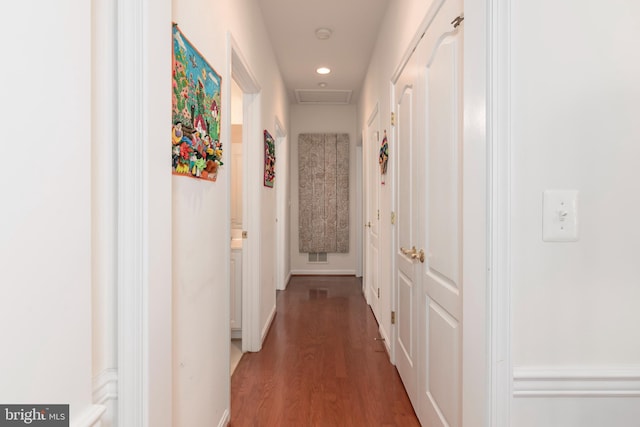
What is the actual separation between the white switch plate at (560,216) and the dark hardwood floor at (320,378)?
153cm

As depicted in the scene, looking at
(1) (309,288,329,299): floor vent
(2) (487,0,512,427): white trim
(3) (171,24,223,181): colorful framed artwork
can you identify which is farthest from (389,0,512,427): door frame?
(1) (309,288,329,299): floor vent

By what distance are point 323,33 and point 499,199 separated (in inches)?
122

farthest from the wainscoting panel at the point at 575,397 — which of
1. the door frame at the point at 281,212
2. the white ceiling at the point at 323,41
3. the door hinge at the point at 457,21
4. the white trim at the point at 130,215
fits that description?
the door frame at the point at 281,212

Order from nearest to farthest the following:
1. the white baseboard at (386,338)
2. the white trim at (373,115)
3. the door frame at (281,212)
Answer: the white baseboard at (386,338) < the white trim at (373,115) < the door frame at (281,212)

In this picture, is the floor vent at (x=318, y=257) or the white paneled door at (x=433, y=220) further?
the floor vent at (x=318, y=257)

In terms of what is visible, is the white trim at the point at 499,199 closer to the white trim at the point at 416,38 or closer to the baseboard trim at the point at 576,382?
the baseboard trim at the point at 576,382

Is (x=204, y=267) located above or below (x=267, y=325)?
above

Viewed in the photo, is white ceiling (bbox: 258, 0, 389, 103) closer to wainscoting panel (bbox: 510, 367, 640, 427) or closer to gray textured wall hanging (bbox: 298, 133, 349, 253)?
gray textured wall hanging (bbox: 298, 133, 349, 253)

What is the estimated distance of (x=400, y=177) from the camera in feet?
8.27

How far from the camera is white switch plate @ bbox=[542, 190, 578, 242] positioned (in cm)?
90

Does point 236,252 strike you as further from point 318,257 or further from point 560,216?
point 318,257

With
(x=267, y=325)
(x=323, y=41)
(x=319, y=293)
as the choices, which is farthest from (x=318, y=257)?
(x=323, y=41)

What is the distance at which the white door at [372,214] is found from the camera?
146 inches

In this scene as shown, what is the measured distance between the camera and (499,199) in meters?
0.89
